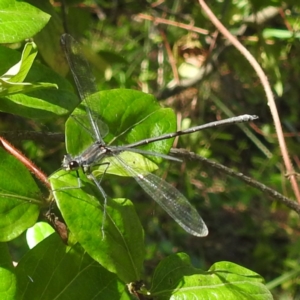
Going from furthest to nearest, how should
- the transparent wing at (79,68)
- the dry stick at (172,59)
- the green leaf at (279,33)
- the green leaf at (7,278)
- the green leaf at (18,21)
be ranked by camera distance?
1. the dry stick at (172,59)
2. the green leaf at (279,33)
3. the transparent wing at (79,68)
4. the green leaf at (18,21)
5. the green leaf at (7,278)

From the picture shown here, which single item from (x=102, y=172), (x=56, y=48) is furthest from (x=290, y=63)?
(x=102, y=172)

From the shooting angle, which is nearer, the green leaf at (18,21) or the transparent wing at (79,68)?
the green leaf at (18,21)

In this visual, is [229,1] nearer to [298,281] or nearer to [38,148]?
[38,148]

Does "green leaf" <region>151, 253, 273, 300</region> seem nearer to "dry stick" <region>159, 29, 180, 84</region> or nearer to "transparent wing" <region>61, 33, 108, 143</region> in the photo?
"transparent wing" <region>61, 33, 108, 143</region>

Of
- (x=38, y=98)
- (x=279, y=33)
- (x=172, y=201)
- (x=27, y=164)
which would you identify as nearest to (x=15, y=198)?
(x=27, y=164)

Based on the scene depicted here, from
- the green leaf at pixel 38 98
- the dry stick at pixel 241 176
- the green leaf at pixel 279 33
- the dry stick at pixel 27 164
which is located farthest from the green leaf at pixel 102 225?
the green leaf at pixel 279 33

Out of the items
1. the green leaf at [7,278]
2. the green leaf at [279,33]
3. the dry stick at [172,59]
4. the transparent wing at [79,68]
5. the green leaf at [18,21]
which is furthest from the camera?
the dry stick at [172,59]

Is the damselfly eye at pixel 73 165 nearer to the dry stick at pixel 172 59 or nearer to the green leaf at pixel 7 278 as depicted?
the green leaf at pixel 7 278
